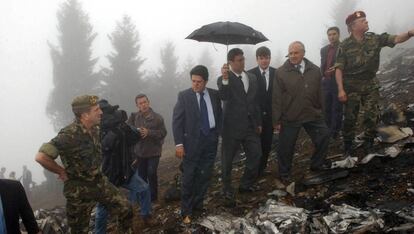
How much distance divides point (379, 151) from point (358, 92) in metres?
1.19

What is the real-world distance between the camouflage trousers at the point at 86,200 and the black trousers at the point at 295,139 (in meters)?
3.34

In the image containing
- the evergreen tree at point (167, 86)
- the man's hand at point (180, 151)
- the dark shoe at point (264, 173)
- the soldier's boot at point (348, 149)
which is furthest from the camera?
the evergreen tree at point (167, 86)

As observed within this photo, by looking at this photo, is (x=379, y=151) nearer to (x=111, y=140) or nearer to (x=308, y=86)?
(x=308, y=86)

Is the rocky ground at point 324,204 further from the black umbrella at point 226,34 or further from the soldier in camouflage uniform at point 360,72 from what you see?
the black umbrella at point 226,34

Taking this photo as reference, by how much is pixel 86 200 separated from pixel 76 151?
2.36 ft

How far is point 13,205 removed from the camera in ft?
14.4

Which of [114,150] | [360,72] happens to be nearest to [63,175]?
[114,150]

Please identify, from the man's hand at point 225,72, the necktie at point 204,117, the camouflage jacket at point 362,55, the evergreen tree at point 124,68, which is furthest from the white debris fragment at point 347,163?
the evergreen tree at point 124,68

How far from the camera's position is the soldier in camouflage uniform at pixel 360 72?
23.4ft

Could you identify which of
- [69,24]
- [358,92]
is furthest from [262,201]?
[69,24]

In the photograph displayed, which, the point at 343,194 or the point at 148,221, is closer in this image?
the point at 343,194

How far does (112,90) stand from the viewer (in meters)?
34.0

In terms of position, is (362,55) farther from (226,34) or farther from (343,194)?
(343,194)

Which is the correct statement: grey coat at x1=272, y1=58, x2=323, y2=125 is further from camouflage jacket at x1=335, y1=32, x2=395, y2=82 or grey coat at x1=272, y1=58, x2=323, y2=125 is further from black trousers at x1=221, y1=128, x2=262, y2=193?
camouflage jacket at x1=335, y1=32, x2=395, y2=82
